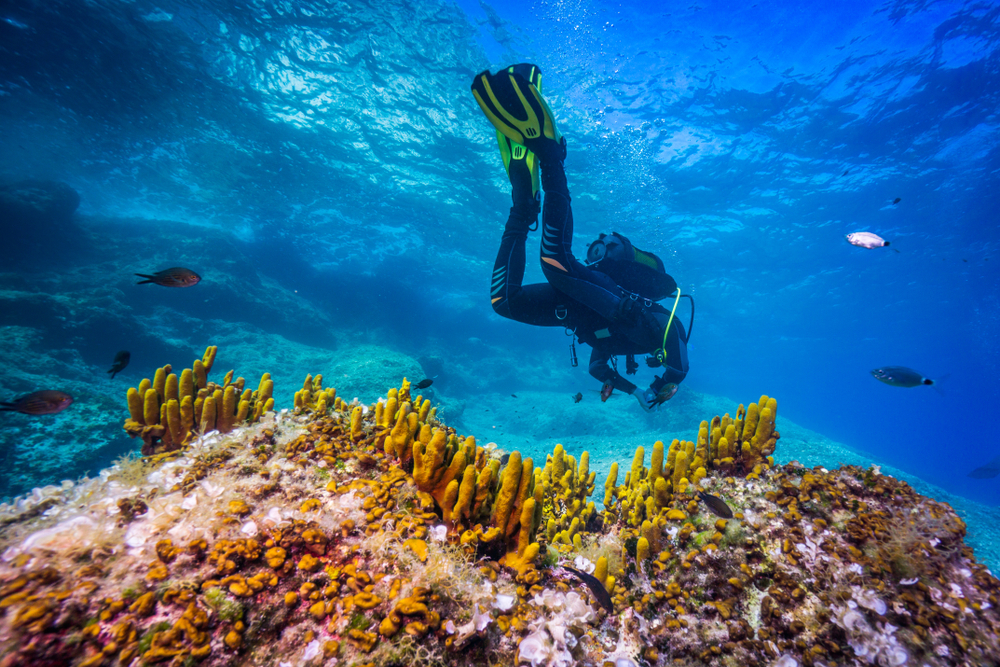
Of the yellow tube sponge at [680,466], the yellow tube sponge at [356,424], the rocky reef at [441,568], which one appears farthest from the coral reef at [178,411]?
the yellow tube sponge at [680,466]

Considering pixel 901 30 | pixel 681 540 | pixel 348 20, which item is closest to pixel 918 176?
pixel 901 30

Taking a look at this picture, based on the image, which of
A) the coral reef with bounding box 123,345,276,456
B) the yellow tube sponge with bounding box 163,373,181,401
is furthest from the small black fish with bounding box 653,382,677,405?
the yellow tube sponge with bounding box 163,373,181,401

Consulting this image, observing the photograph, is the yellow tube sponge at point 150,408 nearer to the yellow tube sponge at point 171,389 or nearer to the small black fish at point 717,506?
the yellow tube sponge at point 171,389

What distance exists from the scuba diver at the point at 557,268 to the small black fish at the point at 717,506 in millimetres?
2161

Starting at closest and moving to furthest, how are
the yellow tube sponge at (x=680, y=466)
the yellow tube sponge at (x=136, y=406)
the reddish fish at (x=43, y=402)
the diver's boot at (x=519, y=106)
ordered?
the yellow tube sponge at (x=680, y=466) < the yellow tube sponge at (x=136, y=406) < the reddish fish at (x=43, y=402) < the diver's boot at (x=519, y=106)

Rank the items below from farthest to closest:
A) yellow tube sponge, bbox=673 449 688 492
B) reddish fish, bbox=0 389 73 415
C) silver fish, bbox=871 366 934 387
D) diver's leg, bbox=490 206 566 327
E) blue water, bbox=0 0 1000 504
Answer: blue water, bbox=0 0 1000 504 → diver's leg, bbox=490 206 566 327 → silver fish, bbox=871 366 934 387 → reddish fish, bbox=0 389 73 415 → yellow tube sponge, bbox=673 449 688 492

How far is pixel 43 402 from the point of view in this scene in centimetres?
355

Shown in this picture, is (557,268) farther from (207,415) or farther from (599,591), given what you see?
(207,415)

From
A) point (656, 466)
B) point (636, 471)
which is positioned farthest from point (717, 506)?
point (636, 471)

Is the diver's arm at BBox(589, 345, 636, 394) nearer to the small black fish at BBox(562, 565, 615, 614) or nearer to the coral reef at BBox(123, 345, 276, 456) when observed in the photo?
the small black fish at BBox(562, 565, 615, 614)

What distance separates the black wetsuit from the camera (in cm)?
489

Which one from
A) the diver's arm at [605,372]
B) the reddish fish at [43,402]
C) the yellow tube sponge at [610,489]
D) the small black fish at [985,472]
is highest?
the small black fish at [985,472]

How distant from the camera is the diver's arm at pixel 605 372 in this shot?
5.54 m

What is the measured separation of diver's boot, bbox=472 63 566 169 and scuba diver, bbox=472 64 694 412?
0.01 metres
